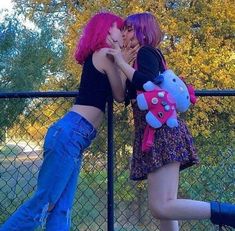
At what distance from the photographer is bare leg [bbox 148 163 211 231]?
2.69 metres

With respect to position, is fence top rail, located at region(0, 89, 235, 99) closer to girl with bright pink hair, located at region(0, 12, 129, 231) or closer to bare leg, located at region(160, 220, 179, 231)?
girl with bright pink hair, located at region(0, 12, 129, 231)

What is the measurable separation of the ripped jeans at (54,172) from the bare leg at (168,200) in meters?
0.41

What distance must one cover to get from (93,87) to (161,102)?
393mm

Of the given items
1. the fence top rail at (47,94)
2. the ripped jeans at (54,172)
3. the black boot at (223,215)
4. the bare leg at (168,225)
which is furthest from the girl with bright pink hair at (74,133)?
the black boot at (223,215)

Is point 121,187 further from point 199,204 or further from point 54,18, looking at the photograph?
point 54,18

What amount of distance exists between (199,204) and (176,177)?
0.18 m

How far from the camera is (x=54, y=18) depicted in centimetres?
1224

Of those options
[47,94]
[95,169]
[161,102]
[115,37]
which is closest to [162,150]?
[161,102]

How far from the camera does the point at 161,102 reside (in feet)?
8.51

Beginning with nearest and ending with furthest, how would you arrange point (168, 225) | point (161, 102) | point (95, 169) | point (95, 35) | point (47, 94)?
point (161, 102)
point (95, 35)
point (168, 225)
point (47, 94)
point (95, 169)

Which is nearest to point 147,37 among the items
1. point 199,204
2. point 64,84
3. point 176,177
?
point 176,177

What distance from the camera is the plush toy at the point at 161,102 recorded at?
102 inches

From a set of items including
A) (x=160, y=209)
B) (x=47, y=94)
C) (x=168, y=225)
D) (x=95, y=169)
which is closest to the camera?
(x=160, y=209)

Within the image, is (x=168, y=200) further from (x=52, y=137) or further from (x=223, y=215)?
(x=52, y=137)
